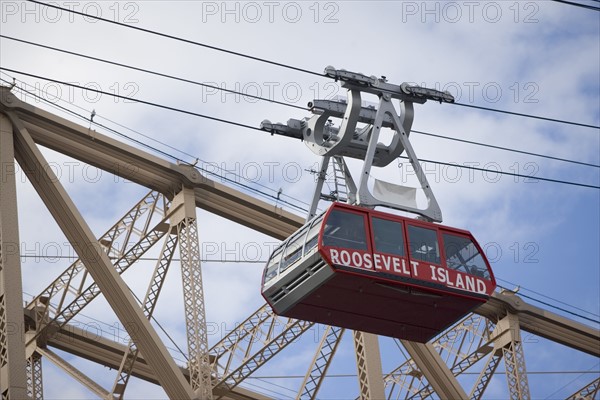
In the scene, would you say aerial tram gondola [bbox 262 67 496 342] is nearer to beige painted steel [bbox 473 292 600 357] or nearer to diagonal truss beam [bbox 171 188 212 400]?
diagonal truss beam [bbox 171 188 212 400]

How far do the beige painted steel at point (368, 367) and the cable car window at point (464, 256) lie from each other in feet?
33.4

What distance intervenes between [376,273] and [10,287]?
10544 millimetres

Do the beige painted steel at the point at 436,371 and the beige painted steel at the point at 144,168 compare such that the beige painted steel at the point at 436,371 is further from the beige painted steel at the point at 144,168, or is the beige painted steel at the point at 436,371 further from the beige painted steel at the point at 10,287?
the beige painted steel at the point at 10,287

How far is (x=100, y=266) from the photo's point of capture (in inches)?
1532

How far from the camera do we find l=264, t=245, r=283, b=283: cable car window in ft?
107

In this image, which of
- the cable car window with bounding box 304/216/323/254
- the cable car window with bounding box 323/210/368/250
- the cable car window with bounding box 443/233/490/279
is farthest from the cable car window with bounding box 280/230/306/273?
the cable car window with bounding box 443/233/490/279

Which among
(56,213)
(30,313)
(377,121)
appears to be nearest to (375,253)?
(377,121)

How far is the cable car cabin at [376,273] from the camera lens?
30844mm

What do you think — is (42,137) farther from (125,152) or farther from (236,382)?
(236,382)

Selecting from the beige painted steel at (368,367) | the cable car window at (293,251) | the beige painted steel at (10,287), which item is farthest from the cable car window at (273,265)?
the beige painted steel at (368,367)

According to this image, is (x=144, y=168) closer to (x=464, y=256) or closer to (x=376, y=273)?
(x=464, y=256)

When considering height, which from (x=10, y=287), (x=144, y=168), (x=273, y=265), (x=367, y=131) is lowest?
(x=273, y=265)

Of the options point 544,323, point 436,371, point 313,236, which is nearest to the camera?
point 313,236

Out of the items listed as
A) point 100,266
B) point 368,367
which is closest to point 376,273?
point 100,266
